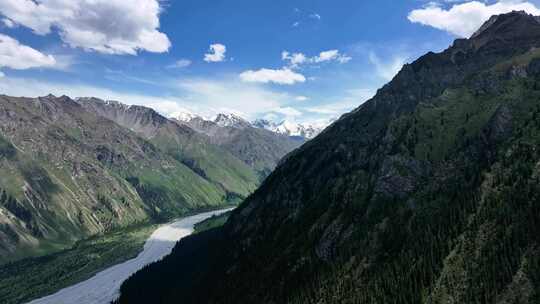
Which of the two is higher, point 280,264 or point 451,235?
point 451,235

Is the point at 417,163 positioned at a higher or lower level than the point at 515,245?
higher

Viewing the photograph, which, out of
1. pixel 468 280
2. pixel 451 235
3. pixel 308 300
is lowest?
pixel 308 300

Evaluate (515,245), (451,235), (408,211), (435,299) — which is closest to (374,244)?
(408,211)

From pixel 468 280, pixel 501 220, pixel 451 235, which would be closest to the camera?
pixel 468 280

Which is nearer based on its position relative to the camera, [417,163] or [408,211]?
[408,211]

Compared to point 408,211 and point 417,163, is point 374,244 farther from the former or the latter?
point 417,163

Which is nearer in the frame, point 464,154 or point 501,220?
point 501,220

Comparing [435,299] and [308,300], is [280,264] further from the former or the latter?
[435,299]

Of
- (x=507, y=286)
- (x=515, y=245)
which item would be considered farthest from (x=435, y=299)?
(x=515, y=245)

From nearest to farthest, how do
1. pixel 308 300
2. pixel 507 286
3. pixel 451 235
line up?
pixel 507 286 < pixel 451 235 < pixel 308 300
